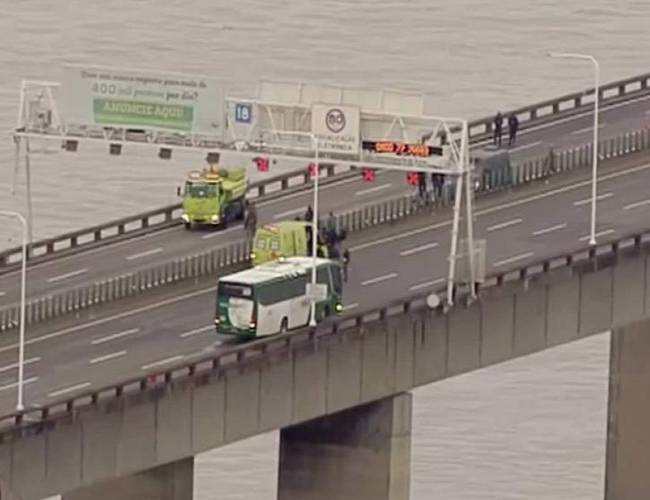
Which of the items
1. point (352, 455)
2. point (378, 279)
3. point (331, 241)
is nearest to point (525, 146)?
point (331, 241)

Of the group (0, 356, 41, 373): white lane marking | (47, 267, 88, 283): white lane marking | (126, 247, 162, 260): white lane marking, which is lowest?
(0, 356, 41, 373): white lane marking

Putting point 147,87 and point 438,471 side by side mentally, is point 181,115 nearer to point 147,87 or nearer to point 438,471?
point 147,87

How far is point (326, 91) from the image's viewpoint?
90250 mm

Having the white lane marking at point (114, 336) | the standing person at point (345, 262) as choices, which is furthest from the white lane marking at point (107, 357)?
the standing person at point (345, 262)

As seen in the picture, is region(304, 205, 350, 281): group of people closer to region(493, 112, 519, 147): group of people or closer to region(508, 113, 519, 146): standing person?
region(493, 112, 519, 147): group of people

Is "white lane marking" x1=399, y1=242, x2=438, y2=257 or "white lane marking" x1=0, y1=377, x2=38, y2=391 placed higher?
"white lane marking" x1=399, y1=242, x2=438, y2=257

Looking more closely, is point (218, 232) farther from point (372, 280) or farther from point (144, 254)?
point (372, 280)

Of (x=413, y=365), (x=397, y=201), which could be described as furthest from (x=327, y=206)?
(x=413, y=365)

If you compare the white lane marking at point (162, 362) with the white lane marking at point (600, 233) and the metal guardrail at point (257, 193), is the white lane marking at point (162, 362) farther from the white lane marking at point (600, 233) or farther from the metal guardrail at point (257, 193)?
the white lane marking at point (600, 233)

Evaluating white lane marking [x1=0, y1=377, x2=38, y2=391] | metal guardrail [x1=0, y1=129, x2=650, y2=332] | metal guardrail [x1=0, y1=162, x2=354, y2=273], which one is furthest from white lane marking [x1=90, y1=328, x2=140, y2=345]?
metal guardrail [x1=0, y1=162, x2=354, y2=273]

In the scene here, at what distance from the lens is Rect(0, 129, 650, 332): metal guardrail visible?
87.6m

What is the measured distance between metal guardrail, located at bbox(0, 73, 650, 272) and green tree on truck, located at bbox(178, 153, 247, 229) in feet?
2.35

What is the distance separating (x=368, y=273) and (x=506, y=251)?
3.57 meters

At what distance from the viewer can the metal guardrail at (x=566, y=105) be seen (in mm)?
105688
